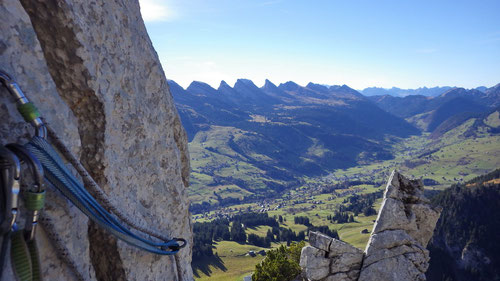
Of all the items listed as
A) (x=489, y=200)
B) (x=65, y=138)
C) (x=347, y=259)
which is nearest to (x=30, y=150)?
(x=65, y=138)

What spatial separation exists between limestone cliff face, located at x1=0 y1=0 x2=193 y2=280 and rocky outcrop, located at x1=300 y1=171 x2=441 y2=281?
560 inches

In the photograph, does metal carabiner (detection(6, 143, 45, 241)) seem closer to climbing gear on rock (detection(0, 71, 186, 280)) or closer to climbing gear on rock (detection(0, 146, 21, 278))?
climbing gear on rock (detection(0, 71, 186, 280))

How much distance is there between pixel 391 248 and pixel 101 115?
2031cm

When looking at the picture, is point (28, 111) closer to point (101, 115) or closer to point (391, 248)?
point (101, 115)

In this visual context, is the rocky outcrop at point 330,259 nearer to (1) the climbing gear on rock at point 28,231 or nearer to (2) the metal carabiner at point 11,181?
(1) the climbing gear on rock at point 28,231

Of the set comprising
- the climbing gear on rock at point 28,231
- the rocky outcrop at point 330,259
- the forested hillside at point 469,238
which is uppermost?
the climbing gear on rock at point 28,231

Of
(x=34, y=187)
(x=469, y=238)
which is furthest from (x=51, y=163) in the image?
(x=469, y=238)

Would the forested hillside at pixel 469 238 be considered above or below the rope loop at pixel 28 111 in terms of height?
below

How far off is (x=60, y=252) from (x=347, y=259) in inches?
802

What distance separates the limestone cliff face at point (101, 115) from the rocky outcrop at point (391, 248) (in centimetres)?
1422

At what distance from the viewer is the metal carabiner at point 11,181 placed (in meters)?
4.70

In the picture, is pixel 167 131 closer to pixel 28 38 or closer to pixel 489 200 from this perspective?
pixel 28 38

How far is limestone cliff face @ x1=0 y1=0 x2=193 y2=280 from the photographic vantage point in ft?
20.0

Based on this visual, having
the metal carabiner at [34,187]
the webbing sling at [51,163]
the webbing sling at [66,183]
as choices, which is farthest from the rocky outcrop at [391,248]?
the metal carabiner at [34,187]
